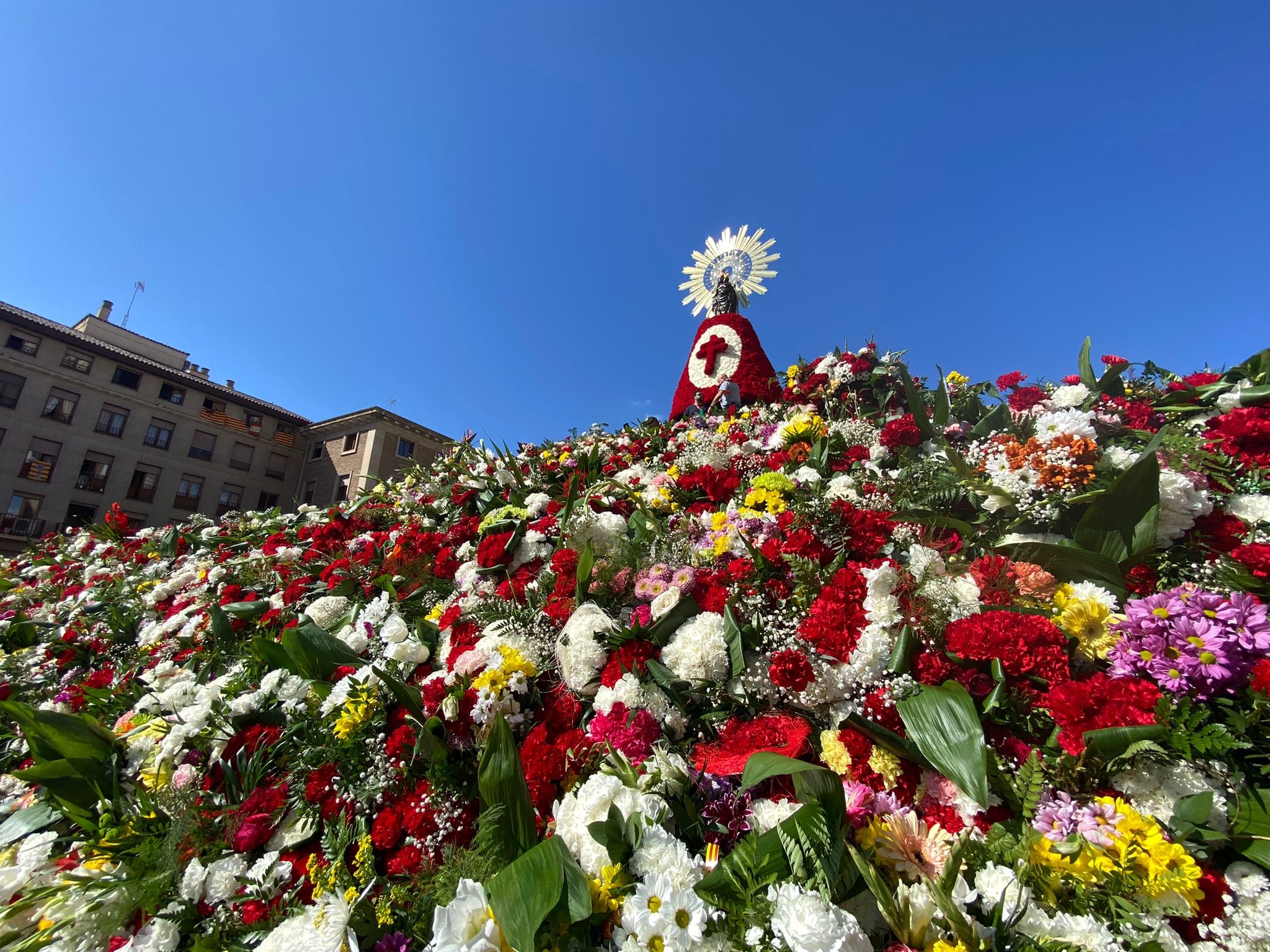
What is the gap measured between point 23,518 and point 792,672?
31.7 m

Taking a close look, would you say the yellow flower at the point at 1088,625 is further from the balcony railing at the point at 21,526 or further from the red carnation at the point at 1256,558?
the balcony railing at the point at 21,526

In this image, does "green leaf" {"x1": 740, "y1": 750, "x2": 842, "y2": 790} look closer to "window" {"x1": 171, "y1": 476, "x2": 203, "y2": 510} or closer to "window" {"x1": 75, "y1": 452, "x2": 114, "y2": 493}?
"window" {"x1": 75, "y1": 452, "x2": 114, "y2": 493}

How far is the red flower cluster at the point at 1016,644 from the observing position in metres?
1.46

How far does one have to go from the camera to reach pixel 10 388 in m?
21.2

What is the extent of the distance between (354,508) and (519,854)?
478cm

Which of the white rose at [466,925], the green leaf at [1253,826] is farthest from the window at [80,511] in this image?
the green leaf at [1253,826]

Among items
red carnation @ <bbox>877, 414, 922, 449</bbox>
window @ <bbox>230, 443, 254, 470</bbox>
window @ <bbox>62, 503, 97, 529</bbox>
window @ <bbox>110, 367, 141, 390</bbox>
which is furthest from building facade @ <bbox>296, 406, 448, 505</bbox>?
red carnation @ <bbox>877, 414, 922, 449</bbox>

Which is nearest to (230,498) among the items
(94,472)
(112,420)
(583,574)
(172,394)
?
(94,472)

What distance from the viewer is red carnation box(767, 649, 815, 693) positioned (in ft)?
5.30

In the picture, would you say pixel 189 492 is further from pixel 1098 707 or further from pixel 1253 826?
pixel 1253 826

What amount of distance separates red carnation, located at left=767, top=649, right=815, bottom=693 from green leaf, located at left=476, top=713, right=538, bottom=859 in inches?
33.9

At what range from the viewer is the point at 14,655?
12.8ft

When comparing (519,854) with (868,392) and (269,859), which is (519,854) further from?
(868,392)

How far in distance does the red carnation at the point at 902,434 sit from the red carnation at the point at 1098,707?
1.85 metres
